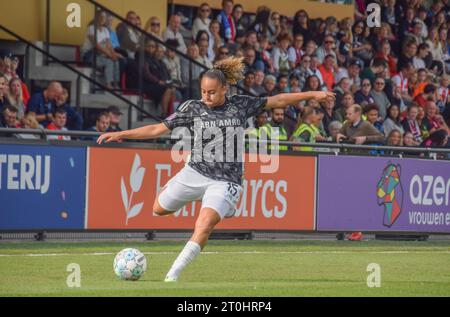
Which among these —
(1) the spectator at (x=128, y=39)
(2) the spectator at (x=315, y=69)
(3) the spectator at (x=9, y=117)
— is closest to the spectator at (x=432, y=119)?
(2) the spectator at (x=315, y=69)

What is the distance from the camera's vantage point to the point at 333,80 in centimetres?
2530

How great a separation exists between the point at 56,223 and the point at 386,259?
4976 millimetres

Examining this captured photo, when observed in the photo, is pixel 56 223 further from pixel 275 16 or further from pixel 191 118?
pixel 275 16

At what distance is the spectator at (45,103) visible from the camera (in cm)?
1884

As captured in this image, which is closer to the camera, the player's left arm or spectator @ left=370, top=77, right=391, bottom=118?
the player's left arm

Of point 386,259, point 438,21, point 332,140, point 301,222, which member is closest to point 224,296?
point 386,259

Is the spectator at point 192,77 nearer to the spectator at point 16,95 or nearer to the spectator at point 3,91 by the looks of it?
the spectator at point 16,95

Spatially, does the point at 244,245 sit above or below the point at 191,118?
below

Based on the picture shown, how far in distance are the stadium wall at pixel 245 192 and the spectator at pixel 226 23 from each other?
5225 millimetres

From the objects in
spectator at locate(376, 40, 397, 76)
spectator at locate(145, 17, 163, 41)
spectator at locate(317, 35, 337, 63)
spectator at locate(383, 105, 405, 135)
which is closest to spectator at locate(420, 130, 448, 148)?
spectator at locate(383, 105, 405, 135)

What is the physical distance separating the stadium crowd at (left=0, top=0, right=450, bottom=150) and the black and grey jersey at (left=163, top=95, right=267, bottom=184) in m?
6.34

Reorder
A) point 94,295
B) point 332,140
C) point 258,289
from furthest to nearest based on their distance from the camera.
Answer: point 332,140 < point 258,289 < point 94,295

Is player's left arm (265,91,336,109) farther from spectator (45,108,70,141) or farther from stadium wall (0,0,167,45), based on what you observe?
stadium wall (0,0,167,45)

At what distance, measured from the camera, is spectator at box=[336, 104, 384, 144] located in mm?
21016
